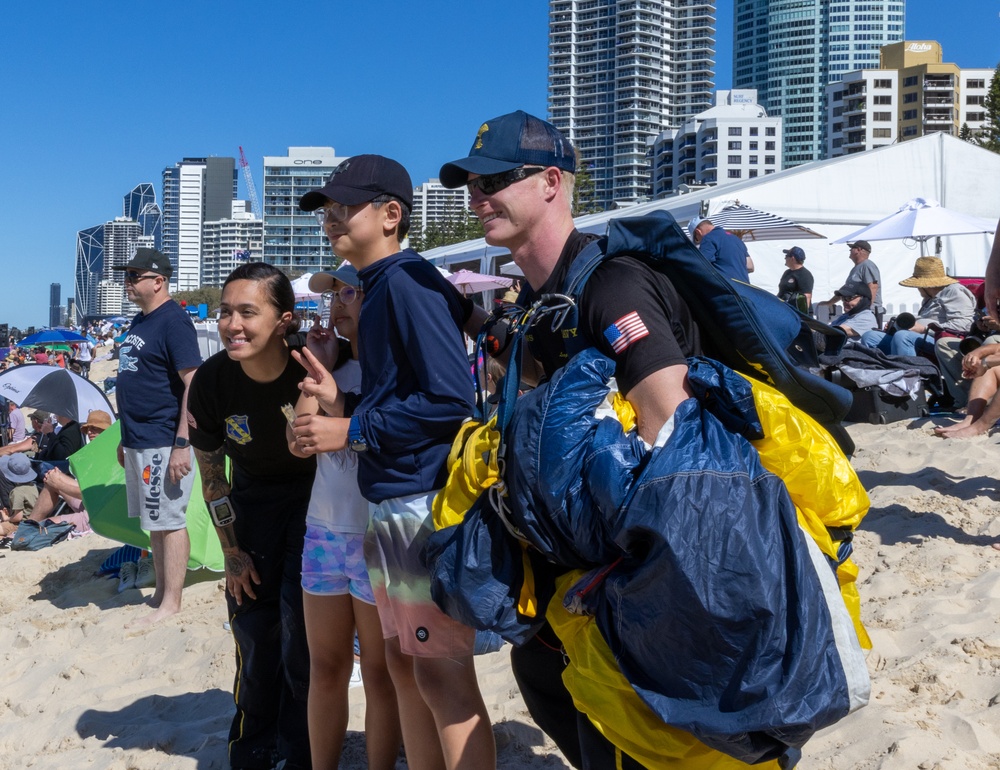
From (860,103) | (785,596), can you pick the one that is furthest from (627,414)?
(860,103)

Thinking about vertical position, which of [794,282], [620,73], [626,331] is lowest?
[626,331]

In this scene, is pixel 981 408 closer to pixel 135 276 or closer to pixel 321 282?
pixel 321 282

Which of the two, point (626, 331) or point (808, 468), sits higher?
point (626, 331)

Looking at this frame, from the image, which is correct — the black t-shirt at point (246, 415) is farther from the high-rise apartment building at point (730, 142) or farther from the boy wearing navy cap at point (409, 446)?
the high-rise apartment building at point (730, 142)

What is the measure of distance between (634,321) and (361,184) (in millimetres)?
1082

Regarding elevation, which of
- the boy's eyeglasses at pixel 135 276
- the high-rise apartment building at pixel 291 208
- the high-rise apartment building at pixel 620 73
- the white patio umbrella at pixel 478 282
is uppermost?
the high-rise apartment building at pixel 620 73

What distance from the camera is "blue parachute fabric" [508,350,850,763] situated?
168cm

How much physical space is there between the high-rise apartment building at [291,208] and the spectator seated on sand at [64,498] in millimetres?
151664

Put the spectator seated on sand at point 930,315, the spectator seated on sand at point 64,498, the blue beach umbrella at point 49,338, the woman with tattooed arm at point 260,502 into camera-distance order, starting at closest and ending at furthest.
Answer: the woman with tattooed arm at point 260,502 < the spectator seated on sand at point 64,498 < the spectator seated on sand at point 930,315 < the blue beach umbrella at point 49,338

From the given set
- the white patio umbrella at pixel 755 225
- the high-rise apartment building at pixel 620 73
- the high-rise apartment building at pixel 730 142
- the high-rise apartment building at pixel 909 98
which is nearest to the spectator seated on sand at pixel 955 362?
the white patio umbrella at pixel 755 225

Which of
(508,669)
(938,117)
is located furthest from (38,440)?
(938,117)

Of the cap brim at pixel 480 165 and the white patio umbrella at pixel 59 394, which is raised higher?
the cap brim at pixel 480 165

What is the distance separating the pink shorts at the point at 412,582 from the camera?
2375 millimetres

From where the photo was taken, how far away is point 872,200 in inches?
Answer: 652
